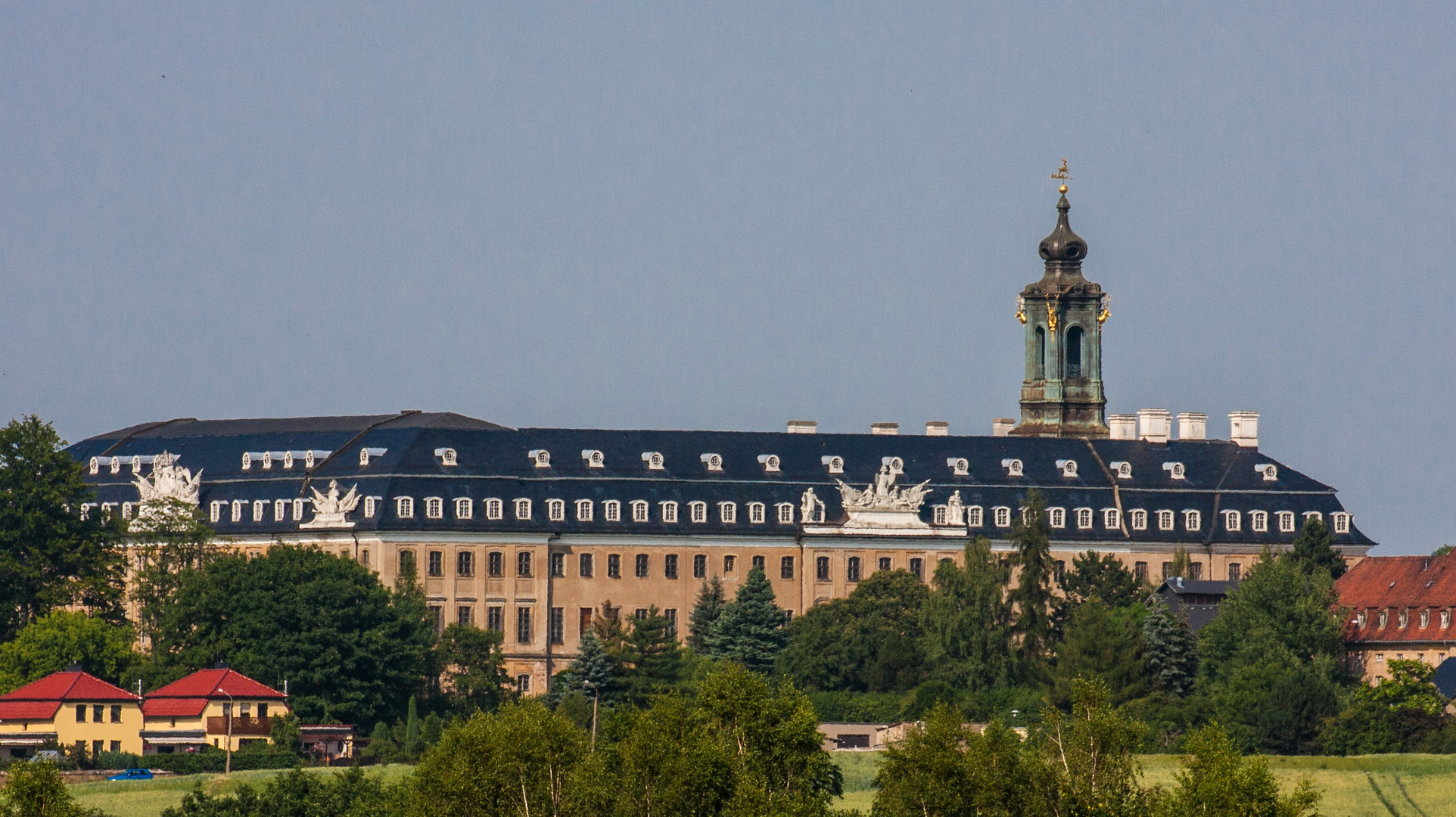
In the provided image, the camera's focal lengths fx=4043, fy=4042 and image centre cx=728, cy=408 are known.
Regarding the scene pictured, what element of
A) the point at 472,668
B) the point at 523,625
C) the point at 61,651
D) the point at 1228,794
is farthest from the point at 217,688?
the point at 1228,794

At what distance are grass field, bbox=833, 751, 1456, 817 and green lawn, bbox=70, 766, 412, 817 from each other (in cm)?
1605

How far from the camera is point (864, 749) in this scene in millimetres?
156500

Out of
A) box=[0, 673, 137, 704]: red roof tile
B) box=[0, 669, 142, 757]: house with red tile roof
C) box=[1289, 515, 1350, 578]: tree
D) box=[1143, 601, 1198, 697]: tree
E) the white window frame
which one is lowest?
box=[0, 669, 142, 757]: house with red tile roof

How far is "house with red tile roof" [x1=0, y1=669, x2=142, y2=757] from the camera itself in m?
154

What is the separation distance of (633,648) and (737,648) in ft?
34.3

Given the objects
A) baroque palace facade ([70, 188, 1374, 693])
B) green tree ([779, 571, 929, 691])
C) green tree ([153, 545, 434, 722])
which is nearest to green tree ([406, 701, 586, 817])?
green tree ([153, 545, 434, 722])

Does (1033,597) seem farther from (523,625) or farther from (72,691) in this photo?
(72,691)

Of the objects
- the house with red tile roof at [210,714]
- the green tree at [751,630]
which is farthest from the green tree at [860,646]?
the house with red tile roof at [210,714]

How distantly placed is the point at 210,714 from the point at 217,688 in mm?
1466

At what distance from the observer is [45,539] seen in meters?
177

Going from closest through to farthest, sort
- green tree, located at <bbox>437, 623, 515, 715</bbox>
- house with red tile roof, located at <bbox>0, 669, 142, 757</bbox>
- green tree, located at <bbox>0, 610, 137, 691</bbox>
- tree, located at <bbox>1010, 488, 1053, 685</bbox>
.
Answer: house with red tile roof, located at <bbox>0, 669, 142, 757</bbox> → green tree, located at <bbox>0, 610, 137, 691</bbox> → tree, located at <bbox>1010, 488, 1053, 685</bbox> → green tree, located at <bbox>437, 623, 515, 715</bbox>

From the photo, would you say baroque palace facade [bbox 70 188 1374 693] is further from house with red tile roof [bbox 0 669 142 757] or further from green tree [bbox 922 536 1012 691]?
house with red tile roof [bbox 0 669 142 757]

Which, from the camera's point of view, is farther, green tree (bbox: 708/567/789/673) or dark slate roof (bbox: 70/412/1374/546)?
dark slate roof (bbox: 70/412/1374/546)

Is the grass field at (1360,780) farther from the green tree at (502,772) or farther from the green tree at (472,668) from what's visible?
the green tree at (472,668)
